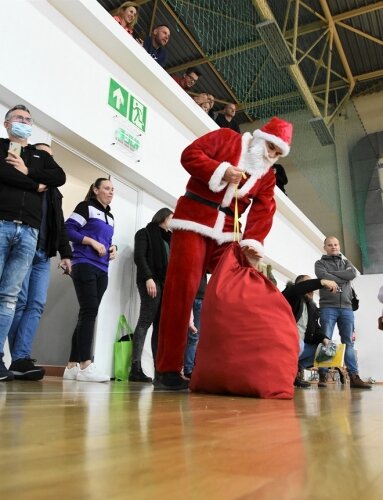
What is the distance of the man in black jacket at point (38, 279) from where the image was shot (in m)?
1.95

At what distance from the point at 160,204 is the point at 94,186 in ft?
3.58

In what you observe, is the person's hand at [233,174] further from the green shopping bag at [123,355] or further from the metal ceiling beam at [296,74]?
the metal ceiling beam at [296,74]

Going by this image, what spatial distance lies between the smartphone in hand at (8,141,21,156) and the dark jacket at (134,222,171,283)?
1.18 metres

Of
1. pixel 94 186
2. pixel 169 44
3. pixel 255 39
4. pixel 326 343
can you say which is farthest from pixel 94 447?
pixel 169 44

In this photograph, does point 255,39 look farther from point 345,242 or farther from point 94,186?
point 345,242

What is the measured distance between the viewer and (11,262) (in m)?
1.69

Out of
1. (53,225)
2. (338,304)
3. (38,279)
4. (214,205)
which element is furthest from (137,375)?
(338,304)

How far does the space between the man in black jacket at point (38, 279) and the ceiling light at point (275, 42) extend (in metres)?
3.33

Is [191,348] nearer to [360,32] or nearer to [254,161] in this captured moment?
[254,161]

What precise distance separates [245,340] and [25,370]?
1.02 meters

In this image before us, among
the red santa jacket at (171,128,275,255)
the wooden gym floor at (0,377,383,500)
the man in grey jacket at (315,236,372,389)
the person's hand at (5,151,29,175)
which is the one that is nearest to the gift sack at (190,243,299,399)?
the red santa jacket at (171,128,275,255)

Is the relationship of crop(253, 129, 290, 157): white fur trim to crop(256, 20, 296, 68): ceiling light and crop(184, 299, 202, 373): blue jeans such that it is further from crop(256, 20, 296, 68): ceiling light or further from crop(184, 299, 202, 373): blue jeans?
crop(256, 20, 296, 68): ceiling light

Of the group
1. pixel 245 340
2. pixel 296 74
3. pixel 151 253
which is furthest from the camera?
pixel 296 74

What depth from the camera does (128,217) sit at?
3.31 metres
